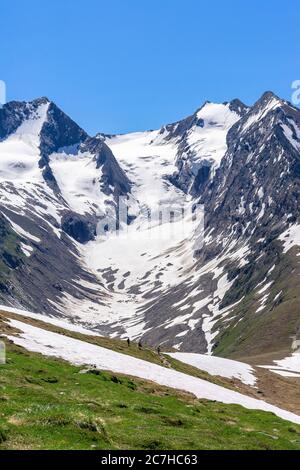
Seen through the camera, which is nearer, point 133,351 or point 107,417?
point 107,417

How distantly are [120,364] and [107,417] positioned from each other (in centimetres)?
2859

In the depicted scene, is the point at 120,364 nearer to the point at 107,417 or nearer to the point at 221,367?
the point at 107,417

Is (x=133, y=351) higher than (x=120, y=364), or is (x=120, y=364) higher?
(x=120, y=364)

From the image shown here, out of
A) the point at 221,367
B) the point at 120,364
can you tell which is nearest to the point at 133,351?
the point at 120,364

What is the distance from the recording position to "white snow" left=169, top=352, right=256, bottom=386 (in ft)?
274

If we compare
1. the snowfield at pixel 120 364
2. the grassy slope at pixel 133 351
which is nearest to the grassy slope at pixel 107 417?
the snowfield at pixel 120 364

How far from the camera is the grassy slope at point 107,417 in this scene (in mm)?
25594

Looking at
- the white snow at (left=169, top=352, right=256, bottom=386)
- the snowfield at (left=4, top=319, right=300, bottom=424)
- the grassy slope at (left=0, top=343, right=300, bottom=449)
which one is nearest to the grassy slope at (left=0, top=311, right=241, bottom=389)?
the white snow at (left=169, top=352, right=256, bottom=386)

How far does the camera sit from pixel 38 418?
1060 inches

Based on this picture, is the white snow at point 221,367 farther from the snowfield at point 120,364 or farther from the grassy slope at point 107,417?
the grassy slope at point 107,417

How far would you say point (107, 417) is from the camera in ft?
104

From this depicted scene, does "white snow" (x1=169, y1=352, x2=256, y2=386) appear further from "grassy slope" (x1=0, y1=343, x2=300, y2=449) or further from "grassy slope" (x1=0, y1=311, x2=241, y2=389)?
"grassy slope" (x1=0, y1=343, x2=300, y2=449)

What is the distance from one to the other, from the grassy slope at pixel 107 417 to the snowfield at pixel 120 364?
489 centimetres

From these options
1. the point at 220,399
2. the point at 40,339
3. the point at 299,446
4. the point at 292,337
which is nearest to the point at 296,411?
the point at 220,399
